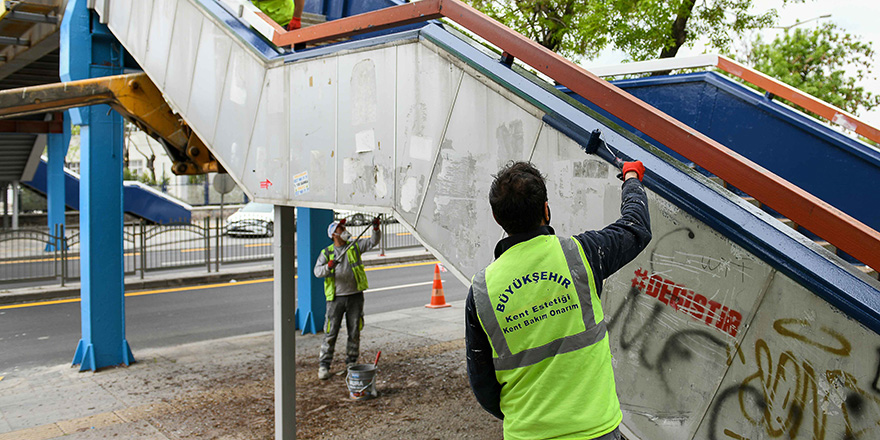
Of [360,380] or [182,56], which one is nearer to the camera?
[182,56]

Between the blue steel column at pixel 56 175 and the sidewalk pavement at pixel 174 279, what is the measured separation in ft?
23.3

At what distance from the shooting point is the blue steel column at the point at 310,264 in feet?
35.6

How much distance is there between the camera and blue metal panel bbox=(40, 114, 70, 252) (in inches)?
885

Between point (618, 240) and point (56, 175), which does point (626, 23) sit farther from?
point (56, 175)

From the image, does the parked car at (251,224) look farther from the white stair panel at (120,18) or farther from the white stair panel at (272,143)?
the white stair panel at (272,143)

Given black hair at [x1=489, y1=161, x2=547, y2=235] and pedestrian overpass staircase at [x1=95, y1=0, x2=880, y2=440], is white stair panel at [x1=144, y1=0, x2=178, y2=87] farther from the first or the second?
black hair at [x1=489, y1=161, x2=547, y2=235]

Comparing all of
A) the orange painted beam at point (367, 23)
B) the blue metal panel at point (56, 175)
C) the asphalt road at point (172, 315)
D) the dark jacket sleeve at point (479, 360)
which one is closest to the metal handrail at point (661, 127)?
the orange painted beam at point (367, 23)

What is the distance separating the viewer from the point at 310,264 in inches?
433

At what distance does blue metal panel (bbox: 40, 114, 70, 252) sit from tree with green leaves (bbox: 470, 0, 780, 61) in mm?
17216

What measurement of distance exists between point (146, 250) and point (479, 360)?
19.3 metres

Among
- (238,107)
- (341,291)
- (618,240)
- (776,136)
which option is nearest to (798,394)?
(618,240)

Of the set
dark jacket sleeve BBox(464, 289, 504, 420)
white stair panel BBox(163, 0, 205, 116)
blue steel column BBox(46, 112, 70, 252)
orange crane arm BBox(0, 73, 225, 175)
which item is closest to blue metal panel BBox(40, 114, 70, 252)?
blue steel column BBox(46, 112, 70, 252)

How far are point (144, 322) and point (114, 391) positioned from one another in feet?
15.1

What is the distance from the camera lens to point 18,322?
12109 mm
